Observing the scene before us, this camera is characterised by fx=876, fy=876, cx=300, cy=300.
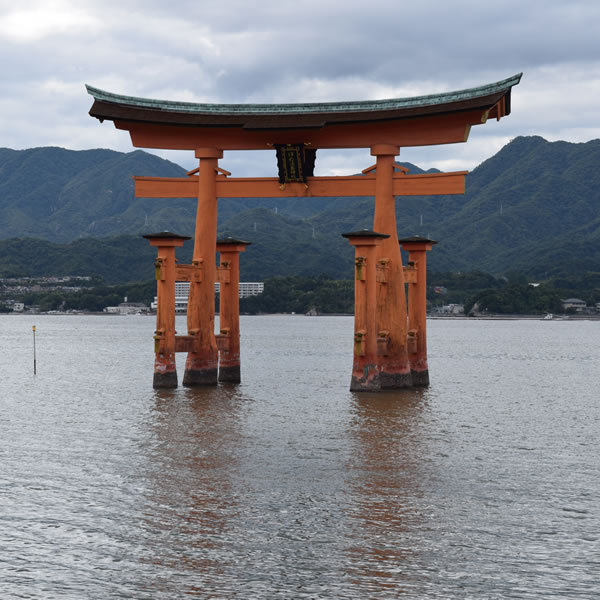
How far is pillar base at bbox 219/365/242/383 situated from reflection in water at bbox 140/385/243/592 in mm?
6307

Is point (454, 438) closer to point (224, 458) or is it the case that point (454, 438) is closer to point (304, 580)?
point (224, 458)

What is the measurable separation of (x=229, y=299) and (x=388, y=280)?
716cm

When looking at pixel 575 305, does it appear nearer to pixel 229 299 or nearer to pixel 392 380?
pixel 229 299


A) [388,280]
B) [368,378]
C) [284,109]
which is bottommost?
[368,378]

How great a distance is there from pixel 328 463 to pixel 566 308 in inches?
7121

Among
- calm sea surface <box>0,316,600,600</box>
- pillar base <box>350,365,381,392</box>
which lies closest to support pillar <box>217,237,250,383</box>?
calm sea surface <box>0,316,600,600</box>

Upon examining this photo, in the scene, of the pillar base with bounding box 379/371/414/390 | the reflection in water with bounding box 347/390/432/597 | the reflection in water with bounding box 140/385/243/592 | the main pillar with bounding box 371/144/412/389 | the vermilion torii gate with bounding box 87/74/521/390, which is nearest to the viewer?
the reflection in water with bounding box 347/390/432/597

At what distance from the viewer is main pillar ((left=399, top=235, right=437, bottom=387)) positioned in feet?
116

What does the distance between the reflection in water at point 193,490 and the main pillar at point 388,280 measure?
6.24 metres

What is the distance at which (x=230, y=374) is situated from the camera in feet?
124

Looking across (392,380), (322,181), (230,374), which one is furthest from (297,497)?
(230,374)

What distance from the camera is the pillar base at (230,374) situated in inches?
1483

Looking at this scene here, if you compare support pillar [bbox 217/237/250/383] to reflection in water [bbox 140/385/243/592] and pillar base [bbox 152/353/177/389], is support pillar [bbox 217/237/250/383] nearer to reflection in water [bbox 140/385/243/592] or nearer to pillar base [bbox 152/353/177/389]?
pillar base [bbox 152/353/177/389]

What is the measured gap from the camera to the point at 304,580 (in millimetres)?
12016
